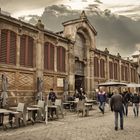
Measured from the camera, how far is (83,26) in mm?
30703

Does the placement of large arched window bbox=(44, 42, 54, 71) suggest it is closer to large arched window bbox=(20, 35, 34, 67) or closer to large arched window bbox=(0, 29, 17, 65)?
large arched window bbox=(20, 35, 34, 67)

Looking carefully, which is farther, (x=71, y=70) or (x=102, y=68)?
(x=102, y=68)

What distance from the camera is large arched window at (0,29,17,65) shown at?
2039 cm

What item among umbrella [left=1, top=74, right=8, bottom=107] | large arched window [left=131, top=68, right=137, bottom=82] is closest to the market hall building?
umbrella [left=1, top=74, right=8, bottom=107]

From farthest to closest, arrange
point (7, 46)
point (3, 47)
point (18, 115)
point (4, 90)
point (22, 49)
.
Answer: point (22, 49)
point (7, 46)
point (3, 47)
point (4, 90)
point (18, 115)

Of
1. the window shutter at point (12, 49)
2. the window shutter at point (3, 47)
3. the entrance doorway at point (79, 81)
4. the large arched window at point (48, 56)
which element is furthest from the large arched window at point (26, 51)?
the entrance doorway at point (79, 81)

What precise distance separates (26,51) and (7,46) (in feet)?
7.06

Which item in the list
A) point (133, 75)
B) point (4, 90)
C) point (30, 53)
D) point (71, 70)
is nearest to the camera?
point (4, 90)

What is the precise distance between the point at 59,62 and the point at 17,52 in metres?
6.17

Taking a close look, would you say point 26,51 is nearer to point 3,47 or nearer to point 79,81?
point 3,47

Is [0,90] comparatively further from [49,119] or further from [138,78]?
[138,78]

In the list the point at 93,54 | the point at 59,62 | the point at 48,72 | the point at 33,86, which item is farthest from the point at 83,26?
the point at 33,86

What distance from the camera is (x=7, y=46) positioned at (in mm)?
20844

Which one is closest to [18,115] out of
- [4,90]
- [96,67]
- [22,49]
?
[4,90]
